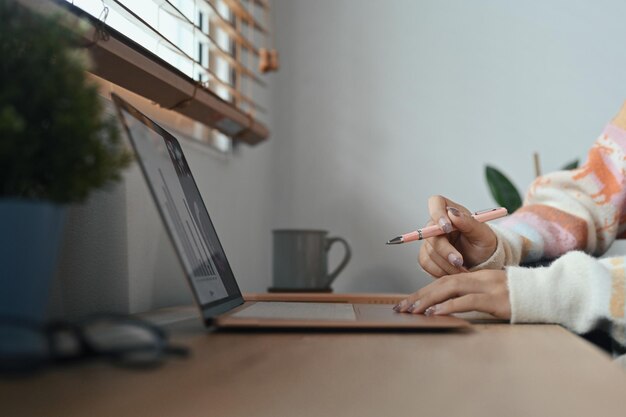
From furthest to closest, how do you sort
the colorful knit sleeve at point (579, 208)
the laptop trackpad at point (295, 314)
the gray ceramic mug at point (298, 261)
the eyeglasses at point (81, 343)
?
the gray ceramic mug at point (298, 261) → the colorful knit sleeve at point (579, 208) → the laptop trackpad at point (295, 314) → the eyeglasses at point (81, 343)

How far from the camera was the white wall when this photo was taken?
1.56 metres

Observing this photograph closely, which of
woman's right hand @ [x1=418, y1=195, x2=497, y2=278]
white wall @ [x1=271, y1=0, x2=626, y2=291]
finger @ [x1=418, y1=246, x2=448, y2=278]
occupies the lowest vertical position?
finger @ [x1=418, y1=246, x2=448, y2=278]

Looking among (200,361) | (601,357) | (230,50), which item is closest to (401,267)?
(230,50)

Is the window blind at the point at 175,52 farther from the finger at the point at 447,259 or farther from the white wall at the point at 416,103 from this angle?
the finger at the point at 447,259

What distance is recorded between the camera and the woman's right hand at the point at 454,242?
73 cm

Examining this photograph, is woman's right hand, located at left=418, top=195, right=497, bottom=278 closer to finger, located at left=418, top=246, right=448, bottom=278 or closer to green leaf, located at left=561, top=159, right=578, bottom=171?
finger, located at left=418, top=246, right=448, bottom=278

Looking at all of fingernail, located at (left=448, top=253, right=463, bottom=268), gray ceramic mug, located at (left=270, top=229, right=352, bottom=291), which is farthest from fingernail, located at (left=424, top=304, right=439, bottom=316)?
gray ceramic mug, located at (left=270, top=229, right=352, bottom=291)

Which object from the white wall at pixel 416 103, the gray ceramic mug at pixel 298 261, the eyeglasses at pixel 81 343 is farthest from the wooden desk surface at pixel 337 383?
the white wall at pixel 416 103

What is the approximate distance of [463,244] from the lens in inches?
31.2

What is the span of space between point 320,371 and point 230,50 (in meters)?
1.10

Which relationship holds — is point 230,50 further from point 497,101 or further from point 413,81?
point 497,101

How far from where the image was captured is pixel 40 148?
211mm

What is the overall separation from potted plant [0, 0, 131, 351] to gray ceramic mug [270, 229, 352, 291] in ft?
3.25

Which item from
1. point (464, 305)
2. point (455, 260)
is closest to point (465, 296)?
point (464, 305)
